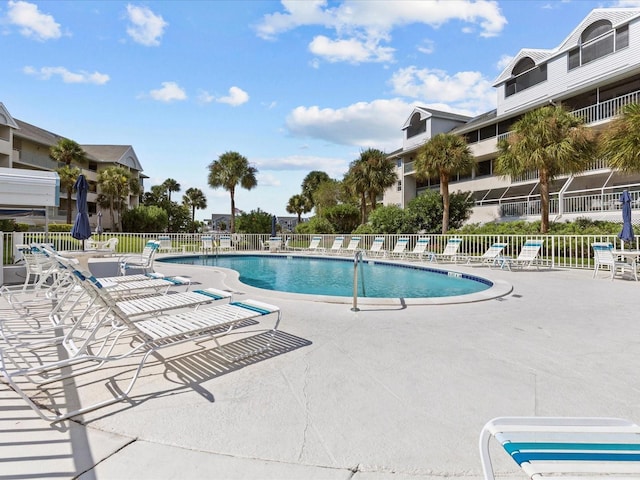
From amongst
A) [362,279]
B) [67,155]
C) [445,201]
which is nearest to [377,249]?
[445,201]

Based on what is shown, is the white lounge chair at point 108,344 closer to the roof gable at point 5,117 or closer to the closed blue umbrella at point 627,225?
the closed blue umbrella at point 627,225

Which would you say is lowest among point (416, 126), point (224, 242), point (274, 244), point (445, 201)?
point (274, 244)

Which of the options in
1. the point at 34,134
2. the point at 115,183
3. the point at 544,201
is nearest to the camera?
the point at 544,201

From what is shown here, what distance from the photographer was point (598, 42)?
2058 cm

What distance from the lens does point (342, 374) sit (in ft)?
11.0

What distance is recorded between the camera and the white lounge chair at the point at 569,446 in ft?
4.05

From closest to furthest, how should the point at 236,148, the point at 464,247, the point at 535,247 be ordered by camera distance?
the point at 535,247 < the point at 464,247 < the point at 236,148

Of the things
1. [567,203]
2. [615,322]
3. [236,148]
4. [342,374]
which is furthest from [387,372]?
[236,148]

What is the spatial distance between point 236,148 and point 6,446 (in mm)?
32342

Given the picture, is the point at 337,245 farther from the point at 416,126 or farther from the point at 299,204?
the point at 299,204

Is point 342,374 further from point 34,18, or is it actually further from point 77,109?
point 77,109

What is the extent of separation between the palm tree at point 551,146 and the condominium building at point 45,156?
23196 millimetres

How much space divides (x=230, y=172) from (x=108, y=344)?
94.5 ft

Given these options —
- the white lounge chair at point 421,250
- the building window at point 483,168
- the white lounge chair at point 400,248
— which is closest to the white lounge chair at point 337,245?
the white lounge chair at point 400,248
